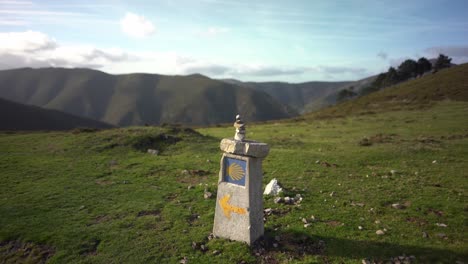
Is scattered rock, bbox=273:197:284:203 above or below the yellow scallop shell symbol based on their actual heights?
below

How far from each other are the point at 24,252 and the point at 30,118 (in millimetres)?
131349

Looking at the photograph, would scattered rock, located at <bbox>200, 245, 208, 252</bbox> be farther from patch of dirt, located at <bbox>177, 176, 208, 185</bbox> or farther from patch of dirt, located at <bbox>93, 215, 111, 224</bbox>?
patch of dirt, located at <bbox>177, 176, 208, 185</bbox>

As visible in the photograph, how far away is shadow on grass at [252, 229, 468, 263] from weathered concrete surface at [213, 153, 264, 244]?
0.55 metres

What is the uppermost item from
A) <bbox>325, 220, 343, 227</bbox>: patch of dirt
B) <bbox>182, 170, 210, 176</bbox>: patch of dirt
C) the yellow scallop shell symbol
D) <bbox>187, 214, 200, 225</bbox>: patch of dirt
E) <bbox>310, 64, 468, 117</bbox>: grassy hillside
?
<bbox>310, 64, 468, 117</bbox>: grassy hillside

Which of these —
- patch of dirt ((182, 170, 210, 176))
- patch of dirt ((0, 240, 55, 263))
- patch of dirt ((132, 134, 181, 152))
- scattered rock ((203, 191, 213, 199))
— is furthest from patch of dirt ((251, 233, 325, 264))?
patch of dirt ((132, 134, 181, 152))

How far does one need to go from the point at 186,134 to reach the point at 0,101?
128239 millimetres

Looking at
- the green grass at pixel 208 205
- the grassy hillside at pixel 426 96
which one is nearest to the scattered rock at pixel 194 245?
the green grass at pixel 208 205

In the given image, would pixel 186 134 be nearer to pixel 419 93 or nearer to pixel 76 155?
pixel 76 155

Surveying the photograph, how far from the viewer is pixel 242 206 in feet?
31.0

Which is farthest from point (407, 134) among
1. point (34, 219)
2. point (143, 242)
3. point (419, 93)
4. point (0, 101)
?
point (0, 101)

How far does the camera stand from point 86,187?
15.6 m

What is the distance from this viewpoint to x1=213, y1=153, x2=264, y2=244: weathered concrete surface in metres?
9.28

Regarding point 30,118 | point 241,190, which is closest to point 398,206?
point 241,190

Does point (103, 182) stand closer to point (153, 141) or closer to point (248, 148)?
point (153, 141)
